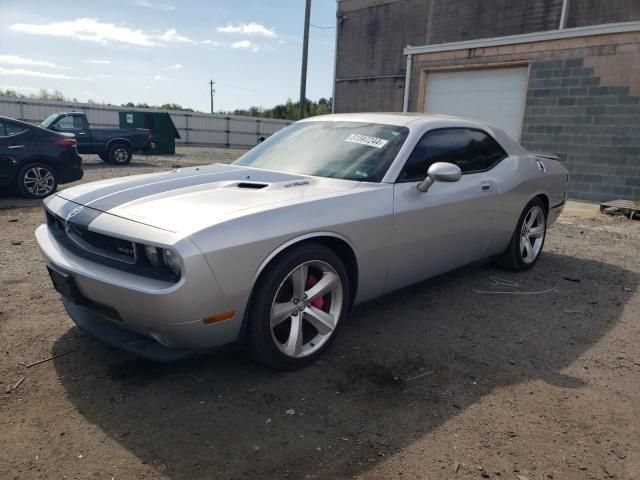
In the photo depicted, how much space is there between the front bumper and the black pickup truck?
14.3 m

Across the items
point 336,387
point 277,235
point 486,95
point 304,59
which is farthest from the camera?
point 304,59

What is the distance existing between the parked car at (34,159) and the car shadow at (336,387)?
634 cm

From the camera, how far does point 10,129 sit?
8.38 metres

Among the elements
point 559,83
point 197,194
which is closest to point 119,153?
point 559,83

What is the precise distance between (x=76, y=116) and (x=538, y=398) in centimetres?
1611

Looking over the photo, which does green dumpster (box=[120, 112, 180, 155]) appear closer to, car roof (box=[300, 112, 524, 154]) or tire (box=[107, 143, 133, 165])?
tire (box=[107, 143, 133, 165])

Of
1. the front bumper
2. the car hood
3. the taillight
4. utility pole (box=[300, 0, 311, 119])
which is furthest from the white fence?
the front bumper

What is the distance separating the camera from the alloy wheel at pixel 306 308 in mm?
2842

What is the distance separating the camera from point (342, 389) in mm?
2795

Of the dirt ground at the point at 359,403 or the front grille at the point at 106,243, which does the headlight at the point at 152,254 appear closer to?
the front grille at the point at 106,243

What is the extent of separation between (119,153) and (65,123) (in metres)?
1.77

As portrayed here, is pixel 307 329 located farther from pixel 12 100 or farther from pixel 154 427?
pixel 12 100

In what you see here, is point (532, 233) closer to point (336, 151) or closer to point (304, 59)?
point (336, 151)

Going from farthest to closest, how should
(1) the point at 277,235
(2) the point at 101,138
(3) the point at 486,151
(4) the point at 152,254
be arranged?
(2) the point at 101,138 < (3) the point at 486,151 < (1) the point at 277,235 < (4) the point at 152,254
